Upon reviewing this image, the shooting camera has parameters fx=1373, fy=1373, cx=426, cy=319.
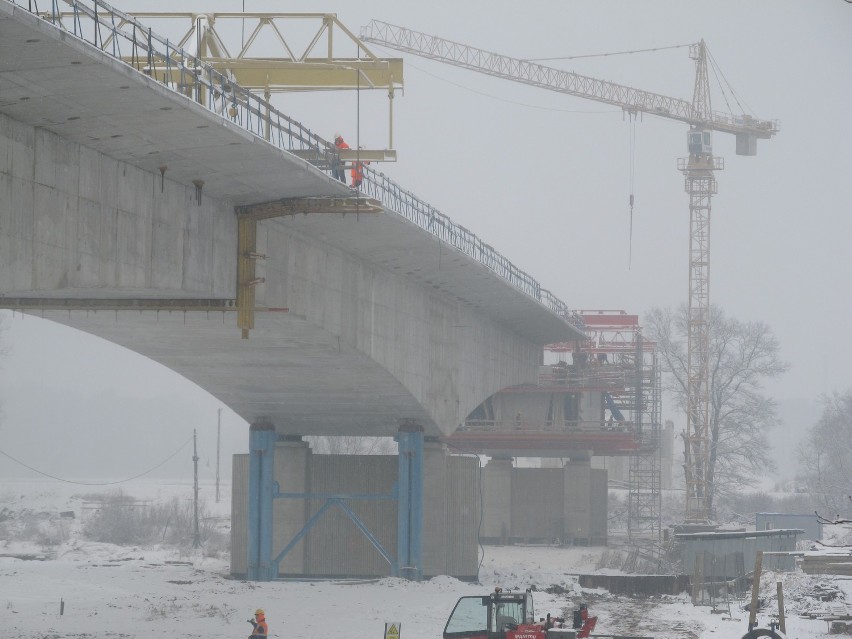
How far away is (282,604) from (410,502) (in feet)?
28.2

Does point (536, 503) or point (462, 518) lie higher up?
point (462, 518)

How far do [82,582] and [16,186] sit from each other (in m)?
21.6

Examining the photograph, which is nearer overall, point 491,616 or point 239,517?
point 491,616

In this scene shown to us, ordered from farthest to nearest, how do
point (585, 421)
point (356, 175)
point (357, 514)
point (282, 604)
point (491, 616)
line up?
point (585, 421) → point (357, 514) → point (282, 604) → point (356, 175) → point (491, 616)

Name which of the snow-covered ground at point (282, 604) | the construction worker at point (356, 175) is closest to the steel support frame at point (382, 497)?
the snow-covered ground at point (282, 604)

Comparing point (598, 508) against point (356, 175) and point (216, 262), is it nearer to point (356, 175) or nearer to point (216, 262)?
point (356, 175)

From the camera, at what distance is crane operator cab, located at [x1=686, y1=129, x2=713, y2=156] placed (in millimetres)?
107688

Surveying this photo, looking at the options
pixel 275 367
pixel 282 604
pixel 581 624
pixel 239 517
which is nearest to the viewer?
pixel 581 624

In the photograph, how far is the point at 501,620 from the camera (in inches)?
869

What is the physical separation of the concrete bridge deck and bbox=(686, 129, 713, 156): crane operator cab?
200ft

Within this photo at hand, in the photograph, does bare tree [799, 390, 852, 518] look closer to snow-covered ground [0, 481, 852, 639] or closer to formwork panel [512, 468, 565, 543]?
formwork panel [512, 468, 565, 543]

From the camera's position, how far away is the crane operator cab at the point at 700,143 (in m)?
→ 108

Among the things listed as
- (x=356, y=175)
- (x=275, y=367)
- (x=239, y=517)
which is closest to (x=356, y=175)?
(x=356, y=175)

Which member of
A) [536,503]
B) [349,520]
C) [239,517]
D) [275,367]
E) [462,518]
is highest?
[275,367]
